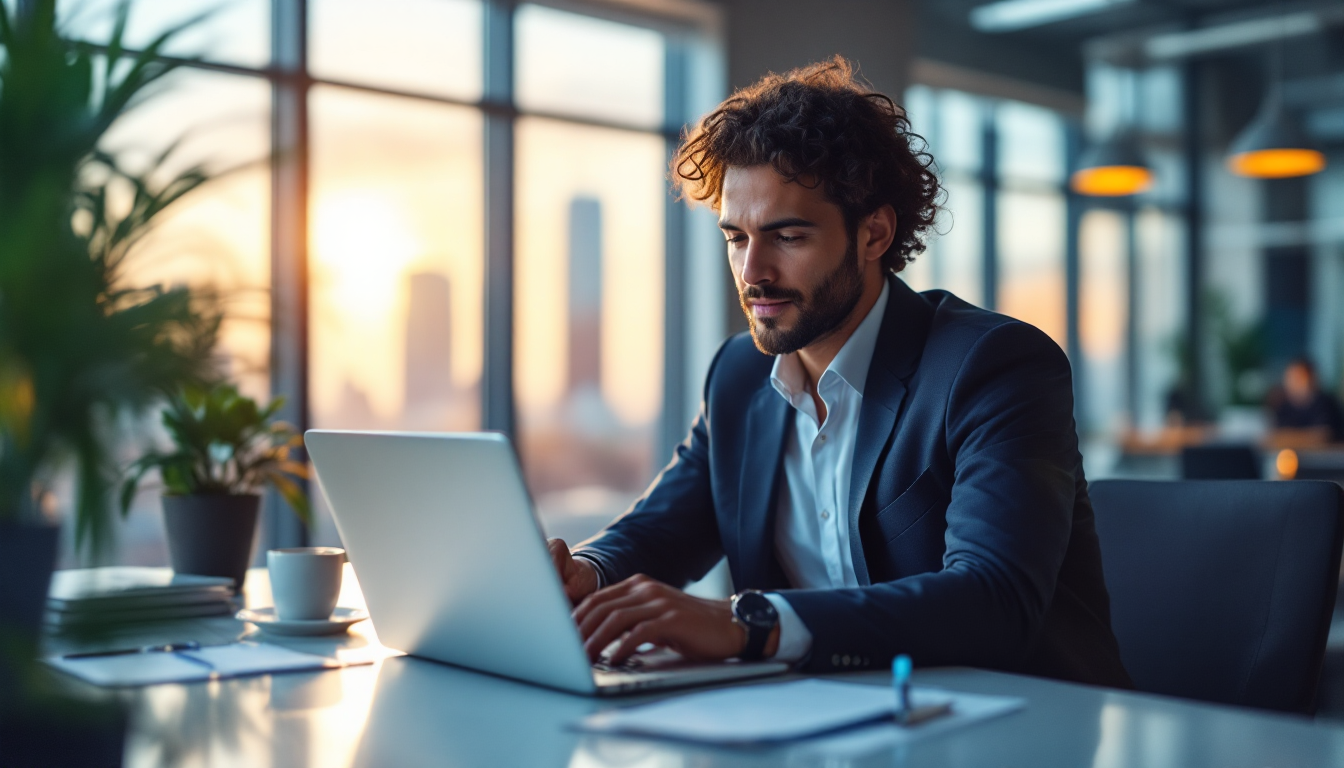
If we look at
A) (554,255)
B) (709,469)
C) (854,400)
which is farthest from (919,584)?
(554,255)

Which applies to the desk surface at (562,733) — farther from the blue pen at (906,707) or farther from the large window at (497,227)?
the large window at (497,227)

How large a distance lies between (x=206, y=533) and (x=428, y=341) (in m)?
3.56

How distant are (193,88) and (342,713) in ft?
1.84

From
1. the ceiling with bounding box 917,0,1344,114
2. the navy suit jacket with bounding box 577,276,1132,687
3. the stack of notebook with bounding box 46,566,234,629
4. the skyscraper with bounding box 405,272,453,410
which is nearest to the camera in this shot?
the stack of notebook with bounding box 46,566,234,629

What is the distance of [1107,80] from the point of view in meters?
9.49

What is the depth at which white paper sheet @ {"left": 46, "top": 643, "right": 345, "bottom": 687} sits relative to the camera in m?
1.16

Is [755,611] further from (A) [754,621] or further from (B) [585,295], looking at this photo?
(B) [585,295]

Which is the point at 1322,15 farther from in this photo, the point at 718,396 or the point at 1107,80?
the point at 718,396

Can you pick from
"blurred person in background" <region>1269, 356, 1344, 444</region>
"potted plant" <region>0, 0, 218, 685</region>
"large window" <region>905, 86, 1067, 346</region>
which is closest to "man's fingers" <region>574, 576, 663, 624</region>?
"potted plant" <region>0, 0, 218, 685</region>

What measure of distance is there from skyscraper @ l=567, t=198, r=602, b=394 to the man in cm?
358

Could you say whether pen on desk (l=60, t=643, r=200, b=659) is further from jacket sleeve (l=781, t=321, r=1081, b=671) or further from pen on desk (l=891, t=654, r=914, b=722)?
pen on desk (l=891, t=654, r=914, b=722)

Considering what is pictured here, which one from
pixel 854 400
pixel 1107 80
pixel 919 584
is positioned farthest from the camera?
pixel 1107 80

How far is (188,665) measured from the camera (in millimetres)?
1225

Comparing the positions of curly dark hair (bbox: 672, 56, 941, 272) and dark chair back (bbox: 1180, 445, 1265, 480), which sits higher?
curly dark hair (bbox: 672, 56, 941, 272)
